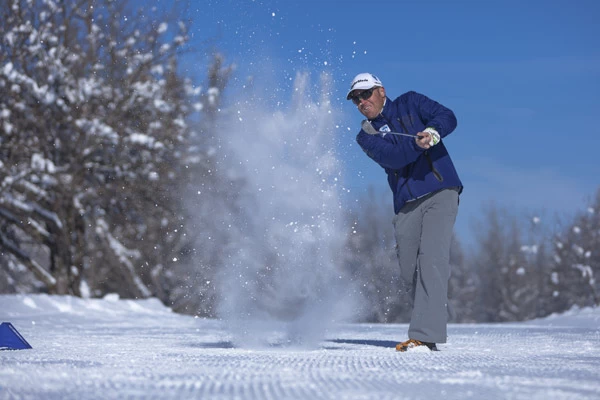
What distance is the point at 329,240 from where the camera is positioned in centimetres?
727

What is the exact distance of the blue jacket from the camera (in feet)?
18.9

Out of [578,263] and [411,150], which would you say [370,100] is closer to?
[411,150]

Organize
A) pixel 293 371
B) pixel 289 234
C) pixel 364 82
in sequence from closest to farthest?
pixel 293 371
pixel 364 82
pixel 289 234

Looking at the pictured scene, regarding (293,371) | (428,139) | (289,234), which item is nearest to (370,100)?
(428,139)

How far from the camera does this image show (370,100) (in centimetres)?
605

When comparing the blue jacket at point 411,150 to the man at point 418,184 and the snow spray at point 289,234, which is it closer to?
the man at point 418,184

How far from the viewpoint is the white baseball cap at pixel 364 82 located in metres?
5.96

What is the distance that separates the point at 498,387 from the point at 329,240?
12.9 ft

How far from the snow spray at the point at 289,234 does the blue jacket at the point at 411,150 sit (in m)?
1.20

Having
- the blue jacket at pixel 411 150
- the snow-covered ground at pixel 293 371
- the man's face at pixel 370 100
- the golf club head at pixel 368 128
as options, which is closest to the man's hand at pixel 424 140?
the blue jacket at pixel 411 150

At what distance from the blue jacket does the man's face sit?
2.1 inches

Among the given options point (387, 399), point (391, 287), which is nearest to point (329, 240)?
point (387, 399)

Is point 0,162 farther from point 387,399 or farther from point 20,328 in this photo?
point 387,399

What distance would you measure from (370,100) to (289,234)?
176 centimetres
